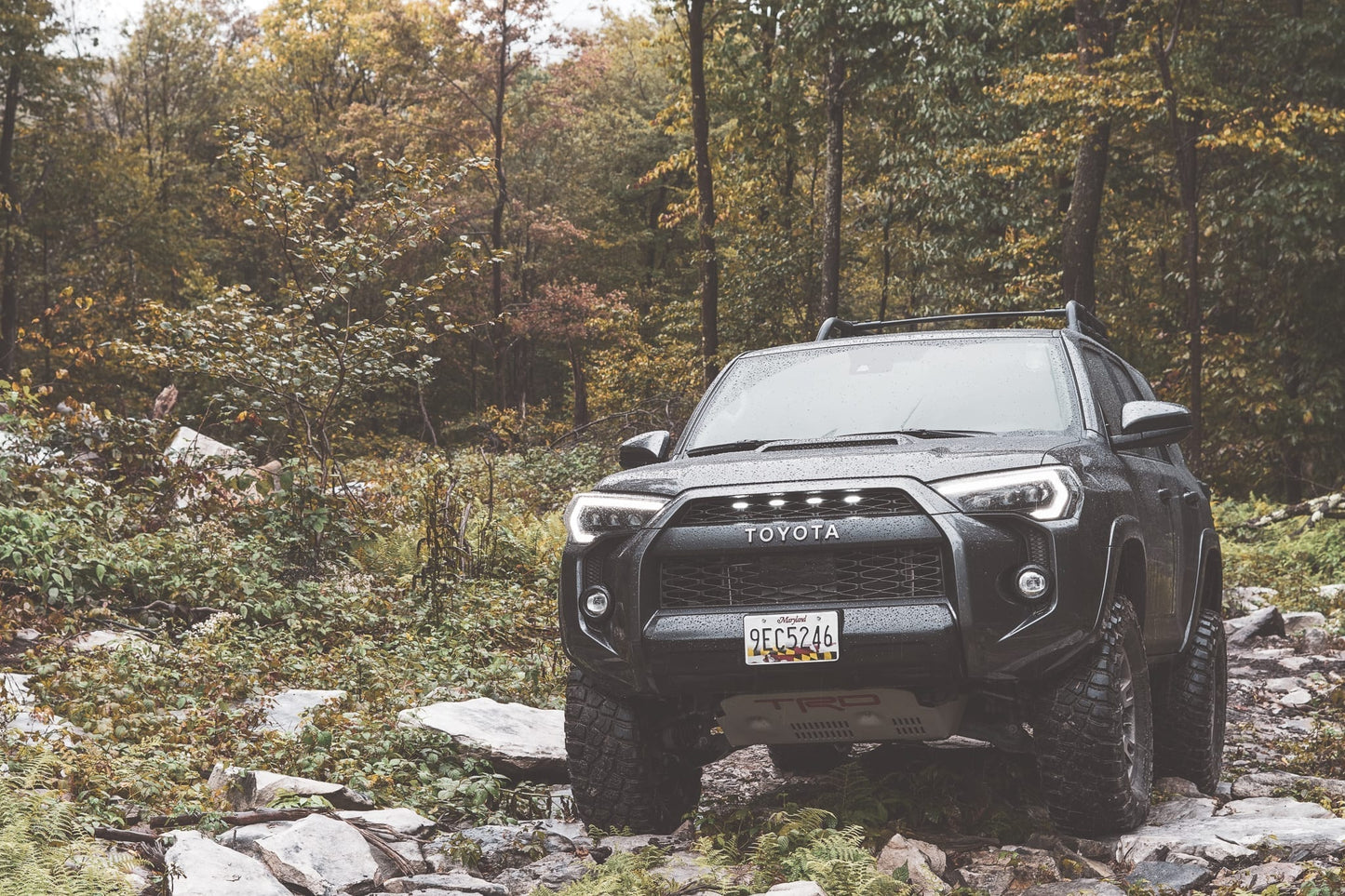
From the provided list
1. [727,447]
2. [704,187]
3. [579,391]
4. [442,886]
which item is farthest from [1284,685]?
[579,391]

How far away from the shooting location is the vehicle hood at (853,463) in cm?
460

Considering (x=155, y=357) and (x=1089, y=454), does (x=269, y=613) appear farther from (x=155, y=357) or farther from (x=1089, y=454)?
(x=1089, y=454)

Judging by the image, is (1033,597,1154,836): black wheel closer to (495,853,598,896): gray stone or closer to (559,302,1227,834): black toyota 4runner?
(559,302,1227,834): black toyota 4runner

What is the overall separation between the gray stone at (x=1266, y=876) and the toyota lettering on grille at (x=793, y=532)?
1.71m

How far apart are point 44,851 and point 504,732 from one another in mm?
2658

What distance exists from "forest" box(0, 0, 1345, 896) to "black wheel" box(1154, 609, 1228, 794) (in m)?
0.42

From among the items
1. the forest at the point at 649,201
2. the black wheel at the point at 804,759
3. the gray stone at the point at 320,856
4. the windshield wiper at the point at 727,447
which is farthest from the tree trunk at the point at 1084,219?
the gray stone at the point at 320,856

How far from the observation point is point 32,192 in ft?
119

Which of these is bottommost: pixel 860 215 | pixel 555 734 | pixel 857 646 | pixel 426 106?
pixel 555 734

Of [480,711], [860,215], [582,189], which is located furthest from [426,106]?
[480,711]

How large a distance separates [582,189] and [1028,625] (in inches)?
1519

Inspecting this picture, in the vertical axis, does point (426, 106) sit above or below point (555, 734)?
above

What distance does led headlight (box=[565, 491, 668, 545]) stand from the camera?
4812mm

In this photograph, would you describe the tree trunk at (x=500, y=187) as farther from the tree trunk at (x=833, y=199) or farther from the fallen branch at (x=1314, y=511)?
the fallen branch at (x=1314, y=511)
